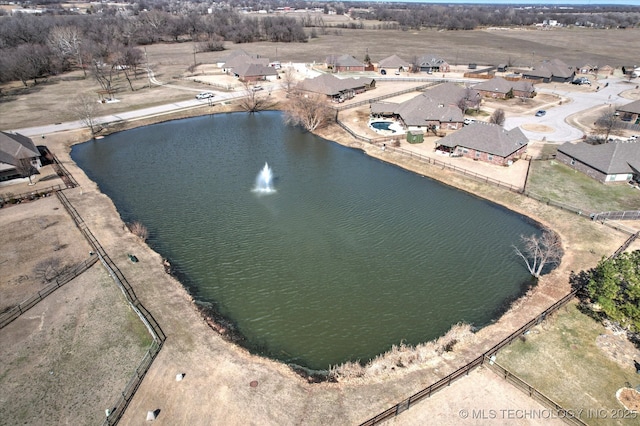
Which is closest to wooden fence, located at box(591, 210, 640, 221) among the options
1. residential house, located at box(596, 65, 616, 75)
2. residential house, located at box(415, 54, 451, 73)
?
residential house, located at box(415, 54, 451, 73)

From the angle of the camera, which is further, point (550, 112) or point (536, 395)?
point (550, 112)

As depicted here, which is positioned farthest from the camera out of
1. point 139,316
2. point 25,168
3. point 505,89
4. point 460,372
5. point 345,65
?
point 345,65

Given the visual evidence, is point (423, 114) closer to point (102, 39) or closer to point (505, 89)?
point (505, 89)

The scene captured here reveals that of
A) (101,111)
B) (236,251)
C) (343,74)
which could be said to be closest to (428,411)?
(236,251)

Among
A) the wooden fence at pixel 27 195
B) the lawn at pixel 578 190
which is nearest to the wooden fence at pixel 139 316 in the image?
the wooden fence at pixel 27 195

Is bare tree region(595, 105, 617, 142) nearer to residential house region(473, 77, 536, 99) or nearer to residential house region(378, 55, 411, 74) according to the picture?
residential house region(473, 77, 536, 99)

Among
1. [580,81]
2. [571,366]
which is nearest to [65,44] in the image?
[571,366]
